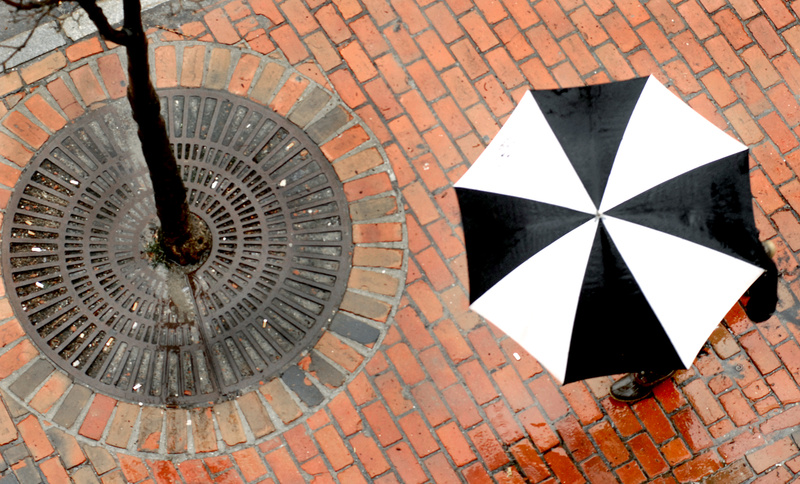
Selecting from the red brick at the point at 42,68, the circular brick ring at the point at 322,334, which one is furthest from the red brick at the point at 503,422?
the red brick at the point at 42,68

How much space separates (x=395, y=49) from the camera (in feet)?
15.3

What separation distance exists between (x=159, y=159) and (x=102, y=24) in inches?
32.1

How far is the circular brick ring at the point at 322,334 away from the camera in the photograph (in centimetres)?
393

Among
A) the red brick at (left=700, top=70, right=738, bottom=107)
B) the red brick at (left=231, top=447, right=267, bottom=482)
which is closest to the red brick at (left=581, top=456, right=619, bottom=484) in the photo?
the red brick at (left=231, top=447, right=267, bottom=482)

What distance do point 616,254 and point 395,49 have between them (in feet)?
7.97

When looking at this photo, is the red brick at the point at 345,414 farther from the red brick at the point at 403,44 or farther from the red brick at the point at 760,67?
the red brick at the point at 760,67

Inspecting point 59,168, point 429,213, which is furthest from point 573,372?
point 59,168

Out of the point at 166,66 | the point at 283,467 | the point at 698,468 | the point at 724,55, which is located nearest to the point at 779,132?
the point at 724,55

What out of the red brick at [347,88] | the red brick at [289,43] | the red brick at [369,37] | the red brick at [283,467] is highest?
the red brick at [289,43]

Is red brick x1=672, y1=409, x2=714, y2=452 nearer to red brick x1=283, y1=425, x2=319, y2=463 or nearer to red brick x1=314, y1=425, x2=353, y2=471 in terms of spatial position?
red brick x1=314, y1=425, x2=353, y2=471

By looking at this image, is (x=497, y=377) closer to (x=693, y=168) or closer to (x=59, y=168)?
(x=693, y=168)

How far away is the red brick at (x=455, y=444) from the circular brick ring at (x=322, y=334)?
64 cm

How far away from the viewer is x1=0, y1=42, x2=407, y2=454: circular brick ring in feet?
12.9

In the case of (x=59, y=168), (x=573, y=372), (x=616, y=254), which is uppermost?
(x=59, y=168)
